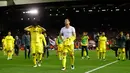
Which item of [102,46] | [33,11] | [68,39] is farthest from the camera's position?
[33,11]

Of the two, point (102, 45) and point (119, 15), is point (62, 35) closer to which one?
point (102, 45)

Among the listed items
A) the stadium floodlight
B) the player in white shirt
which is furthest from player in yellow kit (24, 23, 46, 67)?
the stadium floodlight

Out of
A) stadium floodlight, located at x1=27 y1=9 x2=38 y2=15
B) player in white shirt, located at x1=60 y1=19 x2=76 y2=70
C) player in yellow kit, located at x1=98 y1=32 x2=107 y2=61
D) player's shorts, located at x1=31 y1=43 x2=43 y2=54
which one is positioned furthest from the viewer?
stadium floodlight, located at x1=27 y1=9 x2=38 y2=15

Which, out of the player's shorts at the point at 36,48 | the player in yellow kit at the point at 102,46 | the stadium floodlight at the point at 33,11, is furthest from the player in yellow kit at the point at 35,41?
the stadium floodlight at the point at 33,11

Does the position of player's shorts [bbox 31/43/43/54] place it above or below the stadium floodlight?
below

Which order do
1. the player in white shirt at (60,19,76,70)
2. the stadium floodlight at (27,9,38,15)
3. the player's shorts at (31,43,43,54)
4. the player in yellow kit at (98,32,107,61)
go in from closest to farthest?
the player in white shirt at (60,19,76,70), the player's shorts at (31,43,43,54), the player in yellow kit at (98,32,107,61), the stadium floodlight at (27,9,38,15)

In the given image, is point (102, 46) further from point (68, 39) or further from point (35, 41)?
point (68, 39)

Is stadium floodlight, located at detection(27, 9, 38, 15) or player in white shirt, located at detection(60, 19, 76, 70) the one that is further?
stadium floodlight, located at detection(27, 9, 38, 15)

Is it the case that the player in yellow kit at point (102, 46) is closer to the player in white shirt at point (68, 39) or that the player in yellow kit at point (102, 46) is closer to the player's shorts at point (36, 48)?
the player's shorts at point (36, 48)

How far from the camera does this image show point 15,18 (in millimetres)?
73938

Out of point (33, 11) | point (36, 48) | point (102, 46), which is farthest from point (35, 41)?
point (33, 11)

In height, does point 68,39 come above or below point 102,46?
above

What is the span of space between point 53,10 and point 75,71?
5183 cm

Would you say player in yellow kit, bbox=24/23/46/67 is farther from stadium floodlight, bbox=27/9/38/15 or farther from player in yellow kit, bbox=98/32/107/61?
stadium floodlight, bbox=27/9/38/15
